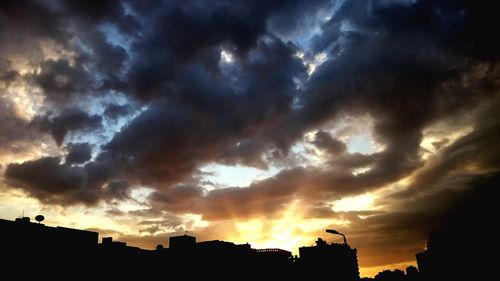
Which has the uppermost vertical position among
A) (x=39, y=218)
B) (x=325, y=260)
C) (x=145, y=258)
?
(x=39, y=218)

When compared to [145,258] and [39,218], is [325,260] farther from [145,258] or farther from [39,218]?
[39,218]

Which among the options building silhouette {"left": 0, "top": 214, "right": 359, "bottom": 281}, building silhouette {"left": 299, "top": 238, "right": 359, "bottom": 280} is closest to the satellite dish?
building silhouette {"left": 0, "top": 214, "right": 359, "bottom": 281}

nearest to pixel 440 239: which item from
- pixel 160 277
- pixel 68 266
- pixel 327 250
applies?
pixel 327 250

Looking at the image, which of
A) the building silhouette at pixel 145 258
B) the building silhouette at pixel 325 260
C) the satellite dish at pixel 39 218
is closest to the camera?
the building silhouette at pixel 145 258

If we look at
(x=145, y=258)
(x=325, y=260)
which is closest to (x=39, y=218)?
(x=145, y=258)

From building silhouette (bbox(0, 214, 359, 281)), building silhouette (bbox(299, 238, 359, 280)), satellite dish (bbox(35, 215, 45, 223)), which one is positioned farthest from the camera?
building silhouette (bbox(299, 238, 359, 280))

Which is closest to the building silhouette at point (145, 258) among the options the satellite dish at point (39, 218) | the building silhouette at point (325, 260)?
the building silhouette at point (325, 260)

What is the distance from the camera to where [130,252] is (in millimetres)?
59938

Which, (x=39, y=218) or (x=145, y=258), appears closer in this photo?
(x=39, y=218)

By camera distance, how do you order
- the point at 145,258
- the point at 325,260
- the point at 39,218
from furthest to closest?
the point at 325,260, the point at 145,258, the point at 39,218

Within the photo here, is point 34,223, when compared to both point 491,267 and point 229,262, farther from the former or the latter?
point 491,267

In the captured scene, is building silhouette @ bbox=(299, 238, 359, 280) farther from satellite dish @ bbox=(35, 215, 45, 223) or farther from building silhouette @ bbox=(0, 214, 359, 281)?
satellite dish @ bbox=(35, 215, 45, 223)

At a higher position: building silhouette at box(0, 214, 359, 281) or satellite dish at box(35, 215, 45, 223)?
satellite dish at box(35, 215, 45, 223)

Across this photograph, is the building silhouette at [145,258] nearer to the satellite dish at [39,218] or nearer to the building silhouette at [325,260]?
the building silhouette at [325,260]
